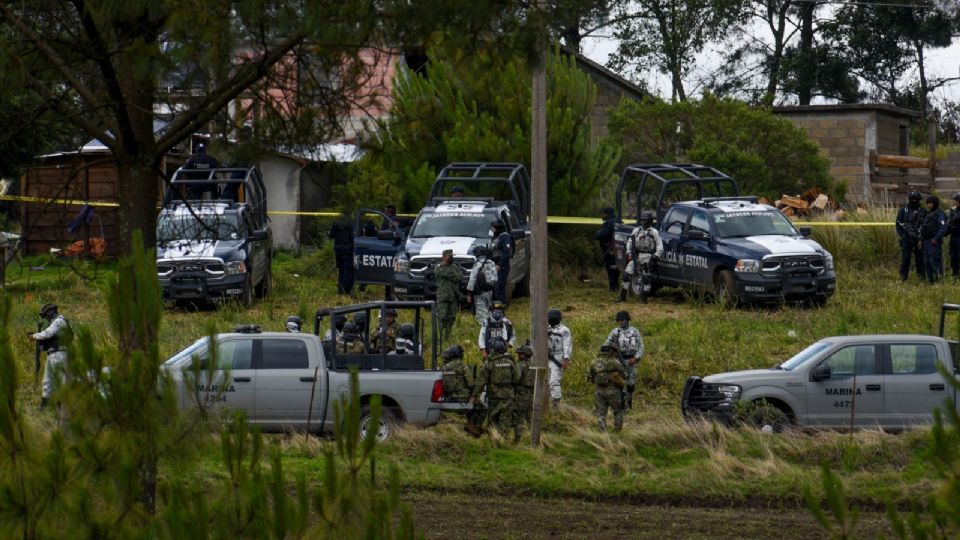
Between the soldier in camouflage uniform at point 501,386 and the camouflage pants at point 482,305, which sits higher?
the camouflage pants at point 482,305

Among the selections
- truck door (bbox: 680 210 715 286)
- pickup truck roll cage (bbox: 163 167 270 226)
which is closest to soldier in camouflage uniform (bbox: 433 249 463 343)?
pickup truck roll cage (bbox: 163 167 270 226)

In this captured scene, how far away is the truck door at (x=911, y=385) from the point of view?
16.3 meters

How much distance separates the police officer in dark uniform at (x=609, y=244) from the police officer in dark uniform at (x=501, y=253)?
2.92m

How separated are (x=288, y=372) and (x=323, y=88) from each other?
20.0ft

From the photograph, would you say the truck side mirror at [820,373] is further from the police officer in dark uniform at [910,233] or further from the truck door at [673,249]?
the police officer in dark uniform at [910,233]

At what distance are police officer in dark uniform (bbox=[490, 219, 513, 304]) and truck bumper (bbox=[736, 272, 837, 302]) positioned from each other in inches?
149

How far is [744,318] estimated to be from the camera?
76.3ft

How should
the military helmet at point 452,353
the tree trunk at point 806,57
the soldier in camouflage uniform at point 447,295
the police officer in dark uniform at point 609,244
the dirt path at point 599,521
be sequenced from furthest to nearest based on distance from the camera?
the tree trunk at point 806,57 < the police officer in dark uniform at point 609,244 < the soldier in camouflage uniform at point 447,295 < the military helmet at point 452,353 < the dirt path at point 599,521

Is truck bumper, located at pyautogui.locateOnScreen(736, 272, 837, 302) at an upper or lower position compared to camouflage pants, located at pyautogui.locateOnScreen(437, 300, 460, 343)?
upper

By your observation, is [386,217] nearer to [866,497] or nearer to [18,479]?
[866,497]

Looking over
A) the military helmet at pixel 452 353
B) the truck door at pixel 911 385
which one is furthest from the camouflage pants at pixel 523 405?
the truck door at pixel 911 385

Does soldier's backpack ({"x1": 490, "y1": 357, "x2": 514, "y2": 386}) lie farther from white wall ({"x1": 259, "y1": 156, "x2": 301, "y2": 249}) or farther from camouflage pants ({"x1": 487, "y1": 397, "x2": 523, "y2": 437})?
white wall ({"x1": 259, "y1": 156, "x2": 301, "y2": 249})

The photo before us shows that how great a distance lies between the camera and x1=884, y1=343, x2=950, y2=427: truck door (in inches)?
643

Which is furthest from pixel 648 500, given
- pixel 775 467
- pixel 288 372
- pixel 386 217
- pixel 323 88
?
pixel 386 217
